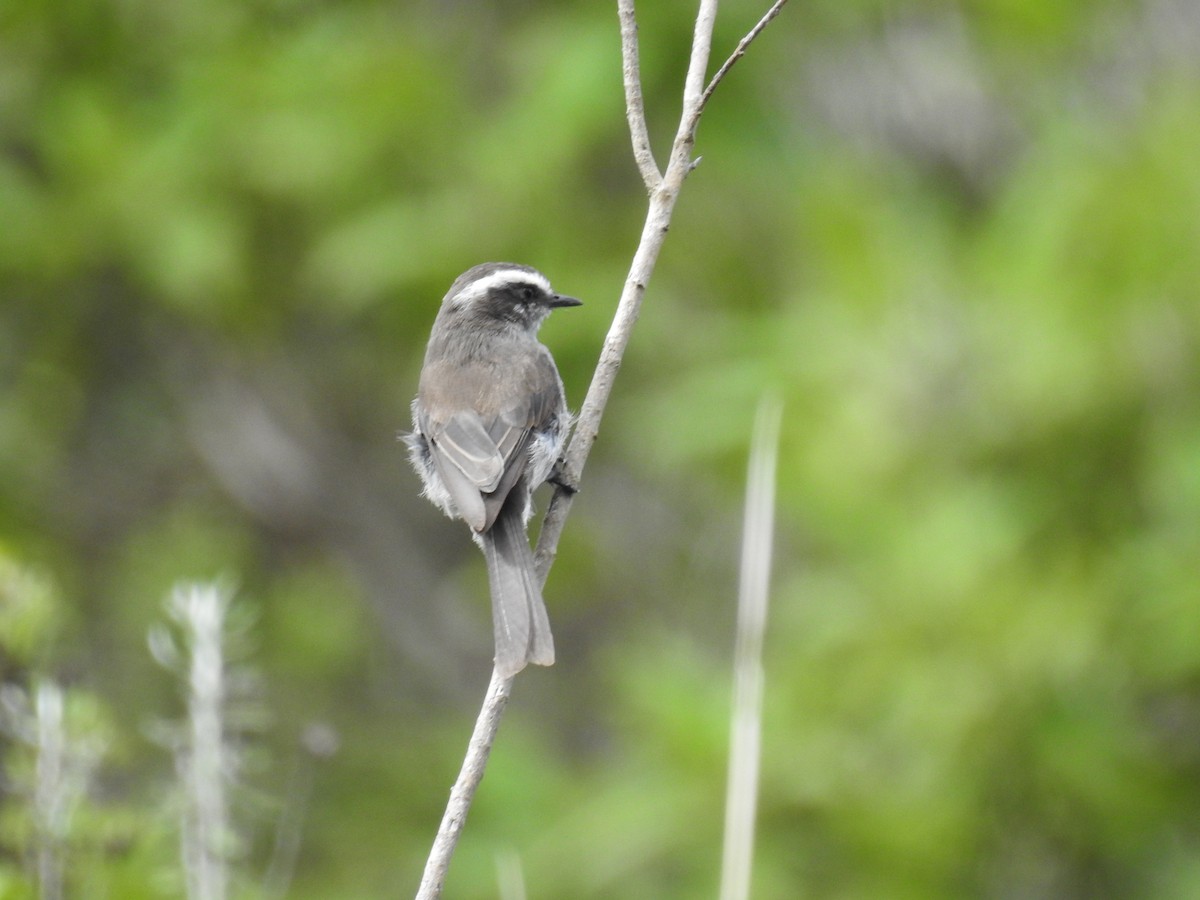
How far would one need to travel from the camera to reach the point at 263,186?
291 inches

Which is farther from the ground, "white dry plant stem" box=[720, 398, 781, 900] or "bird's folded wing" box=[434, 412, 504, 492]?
"bird's folded wing" box=[434, 412, 504, 492]

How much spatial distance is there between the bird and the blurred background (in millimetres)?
553

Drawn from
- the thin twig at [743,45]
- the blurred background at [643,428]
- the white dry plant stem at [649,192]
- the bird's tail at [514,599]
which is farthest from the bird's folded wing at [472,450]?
the thin twig at [743,45]

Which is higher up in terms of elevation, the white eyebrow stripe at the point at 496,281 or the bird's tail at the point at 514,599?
the white eyebrow stripe at the point at 496,281

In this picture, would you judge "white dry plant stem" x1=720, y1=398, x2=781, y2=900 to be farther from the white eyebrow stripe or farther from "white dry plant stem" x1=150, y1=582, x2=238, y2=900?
the white eyebrow stripe

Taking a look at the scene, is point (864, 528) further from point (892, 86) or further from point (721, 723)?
point (892, 86)

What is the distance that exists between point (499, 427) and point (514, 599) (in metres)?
0.83

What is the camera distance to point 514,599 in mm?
3457

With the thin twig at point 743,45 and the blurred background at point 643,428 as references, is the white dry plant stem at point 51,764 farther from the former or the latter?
the thin twig at point 743,45

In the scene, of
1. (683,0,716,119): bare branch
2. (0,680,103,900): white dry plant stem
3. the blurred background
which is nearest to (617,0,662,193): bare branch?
(683,0,716,119): bare branch

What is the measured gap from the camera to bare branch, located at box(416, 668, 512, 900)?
2398mm

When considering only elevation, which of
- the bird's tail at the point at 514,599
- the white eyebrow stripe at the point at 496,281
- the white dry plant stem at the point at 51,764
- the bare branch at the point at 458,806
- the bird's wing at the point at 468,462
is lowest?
the bare branch at the point at 458,806

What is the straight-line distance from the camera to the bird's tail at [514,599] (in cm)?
315

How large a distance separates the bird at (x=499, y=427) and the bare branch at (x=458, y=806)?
0.53m
